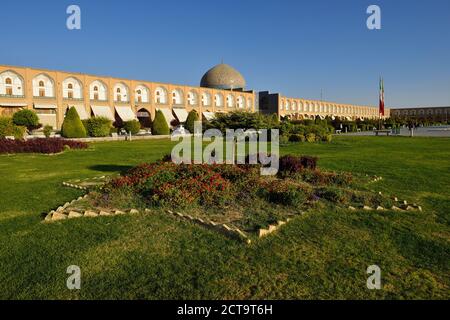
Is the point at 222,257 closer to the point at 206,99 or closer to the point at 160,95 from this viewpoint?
the point at 160,95

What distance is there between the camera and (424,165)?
12.0 meters

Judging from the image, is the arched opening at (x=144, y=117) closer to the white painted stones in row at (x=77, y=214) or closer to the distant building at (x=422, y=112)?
the white painted stones in row at (x=77, y=214)

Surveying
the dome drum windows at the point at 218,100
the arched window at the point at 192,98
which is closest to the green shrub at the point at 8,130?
the arched window at the point at 192,98

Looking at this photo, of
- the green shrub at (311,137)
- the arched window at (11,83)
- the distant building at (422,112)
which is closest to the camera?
the green shrub at (311,137)

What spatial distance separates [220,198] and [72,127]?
26.2 m

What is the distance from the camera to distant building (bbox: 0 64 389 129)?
36594 mm

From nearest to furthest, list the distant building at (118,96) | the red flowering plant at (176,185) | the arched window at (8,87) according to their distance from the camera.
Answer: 1. the red flowering plant at (176,185)
2. the arched window at (8,87)
3. the distant building at (118,96)

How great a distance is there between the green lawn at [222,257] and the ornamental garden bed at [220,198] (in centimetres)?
37

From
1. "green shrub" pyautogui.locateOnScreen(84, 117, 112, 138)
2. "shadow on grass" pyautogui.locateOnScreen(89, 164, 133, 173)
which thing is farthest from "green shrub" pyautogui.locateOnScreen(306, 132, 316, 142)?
"green shrub" pyautogui.locateOnScreen(84, 117, 112, 138)

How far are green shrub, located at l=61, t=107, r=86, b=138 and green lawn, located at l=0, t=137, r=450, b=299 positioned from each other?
24.2 m

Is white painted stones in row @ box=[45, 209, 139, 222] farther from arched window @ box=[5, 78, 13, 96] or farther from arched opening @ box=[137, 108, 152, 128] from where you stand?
arched opening @ box=[137, 108, 152, 128]

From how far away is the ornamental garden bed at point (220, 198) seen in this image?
5.71 meters
